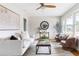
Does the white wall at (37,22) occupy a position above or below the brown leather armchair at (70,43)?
above

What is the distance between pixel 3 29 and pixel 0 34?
22 centimetres

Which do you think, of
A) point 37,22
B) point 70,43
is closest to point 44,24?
point 37,22

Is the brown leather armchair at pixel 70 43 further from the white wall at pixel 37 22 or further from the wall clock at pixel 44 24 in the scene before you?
the wall clock at pixel 44 24

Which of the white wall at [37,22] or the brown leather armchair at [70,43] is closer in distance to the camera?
the white wall at [37,22]

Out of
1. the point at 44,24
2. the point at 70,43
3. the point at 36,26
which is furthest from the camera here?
the point at 70,43

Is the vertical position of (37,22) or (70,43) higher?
(37,22)

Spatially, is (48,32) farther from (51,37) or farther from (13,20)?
(13,20)

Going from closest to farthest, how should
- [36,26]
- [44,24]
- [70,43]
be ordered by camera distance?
1. [44,24]
2. [36,26]
3. [70,43]

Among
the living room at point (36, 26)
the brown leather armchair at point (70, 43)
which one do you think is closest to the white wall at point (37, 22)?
the living room at point (36, 26)

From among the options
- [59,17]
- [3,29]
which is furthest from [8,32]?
[59,17]

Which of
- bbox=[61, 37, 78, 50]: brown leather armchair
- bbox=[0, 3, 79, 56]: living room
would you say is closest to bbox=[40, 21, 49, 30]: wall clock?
bbox=[0, 3, 79, 56]: living room

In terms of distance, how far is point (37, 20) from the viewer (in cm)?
297

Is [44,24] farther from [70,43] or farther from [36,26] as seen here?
[70,43]

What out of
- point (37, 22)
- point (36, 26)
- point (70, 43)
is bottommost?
point (70, 43)
